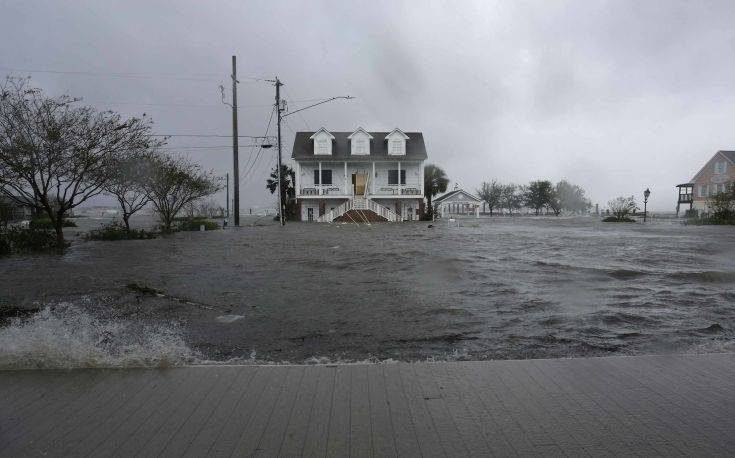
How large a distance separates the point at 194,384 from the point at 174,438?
95 centimetres

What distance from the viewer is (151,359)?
5016 mm

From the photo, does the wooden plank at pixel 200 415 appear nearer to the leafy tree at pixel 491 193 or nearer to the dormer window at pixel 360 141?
the dormer window at pixel 360 141

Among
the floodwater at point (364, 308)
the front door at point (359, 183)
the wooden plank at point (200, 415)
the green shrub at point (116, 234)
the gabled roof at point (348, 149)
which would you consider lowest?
the floodwater at point (364, 308)

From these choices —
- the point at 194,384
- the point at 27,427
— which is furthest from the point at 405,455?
the point at 27,427

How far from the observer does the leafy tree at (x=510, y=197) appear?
11838 centimetres

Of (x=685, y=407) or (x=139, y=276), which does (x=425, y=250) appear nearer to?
(x=139, y=276)

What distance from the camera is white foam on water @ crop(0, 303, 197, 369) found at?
4.89m

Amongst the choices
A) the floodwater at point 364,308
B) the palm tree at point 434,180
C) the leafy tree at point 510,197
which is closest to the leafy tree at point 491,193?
the leafy tree at point 510,197

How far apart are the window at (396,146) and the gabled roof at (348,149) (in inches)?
32.7

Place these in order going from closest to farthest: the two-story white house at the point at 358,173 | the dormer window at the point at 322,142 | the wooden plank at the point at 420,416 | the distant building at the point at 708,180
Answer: the wooden plank at the point at 420,416, the two-story white house at the point at 358,173, the dormer window at the point at 322,142, the distant building at the point at 708,180

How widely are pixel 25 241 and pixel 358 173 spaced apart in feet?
125

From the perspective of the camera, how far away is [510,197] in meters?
119

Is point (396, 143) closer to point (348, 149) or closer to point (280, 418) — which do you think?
point (348, 149)

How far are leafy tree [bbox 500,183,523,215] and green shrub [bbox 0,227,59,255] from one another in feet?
353
